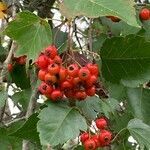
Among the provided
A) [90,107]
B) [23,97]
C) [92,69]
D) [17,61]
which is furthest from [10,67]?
[92,69]

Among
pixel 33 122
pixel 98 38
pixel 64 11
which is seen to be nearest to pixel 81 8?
pixel 64 11

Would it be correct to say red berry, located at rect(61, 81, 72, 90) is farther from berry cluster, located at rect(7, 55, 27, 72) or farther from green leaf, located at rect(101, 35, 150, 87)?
berry cluster, located at rect(7, 55, 27, 72)

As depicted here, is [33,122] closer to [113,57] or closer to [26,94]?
[113,57]

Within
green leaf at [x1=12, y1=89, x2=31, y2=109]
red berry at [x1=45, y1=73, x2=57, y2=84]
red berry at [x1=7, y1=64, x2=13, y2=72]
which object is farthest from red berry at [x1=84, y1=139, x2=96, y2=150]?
green leaf at [x1=12, y1=89, x2=31, y2=109]

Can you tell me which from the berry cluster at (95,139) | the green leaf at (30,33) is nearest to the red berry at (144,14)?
the green leaf at (30,33)

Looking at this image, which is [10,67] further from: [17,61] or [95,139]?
[95,139]

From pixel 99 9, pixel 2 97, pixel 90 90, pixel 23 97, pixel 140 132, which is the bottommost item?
pixel 23 97

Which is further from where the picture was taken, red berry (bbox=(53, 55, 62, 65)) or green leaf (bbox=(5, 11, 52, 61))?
green leaf (bbox=(5, 11, 52, 61))
